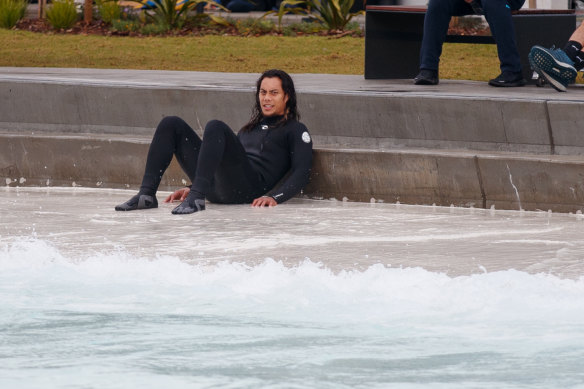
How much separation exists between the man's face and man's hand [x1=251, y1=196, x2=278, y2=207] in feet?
2.00

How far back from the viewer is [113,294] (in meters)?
5.53

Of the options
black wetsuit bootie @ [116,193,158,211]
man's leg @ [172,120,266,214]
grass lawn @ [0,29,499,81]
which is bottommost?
black wetsuit bootie @ [116,193,158,211]

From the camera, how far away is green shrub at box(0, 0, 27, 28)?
1675 centimetres

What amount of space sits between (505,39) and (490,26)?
0.22 metres

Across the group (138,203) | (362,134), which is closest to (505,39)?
(362,134)

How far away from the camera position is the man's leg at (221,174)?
7.43m

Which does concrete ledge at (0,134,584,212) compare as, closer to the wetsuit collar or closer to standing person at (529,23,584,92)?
the wetsuit collar

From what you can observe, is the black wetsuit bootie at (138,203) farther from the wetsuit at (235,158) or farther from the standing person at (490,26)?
the standing person at (490,26)

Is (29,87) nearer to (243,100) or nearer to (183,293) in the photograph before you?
(243,100)

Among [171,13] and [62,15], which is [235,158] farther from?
[62,15]

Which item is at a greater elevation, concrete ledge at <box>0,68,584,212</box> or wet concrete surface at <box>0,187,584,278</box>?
concrete ledge at <box>0,68,584,212</box>

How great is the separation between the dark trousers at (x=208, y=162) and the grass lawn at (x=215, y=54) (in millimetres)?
3949

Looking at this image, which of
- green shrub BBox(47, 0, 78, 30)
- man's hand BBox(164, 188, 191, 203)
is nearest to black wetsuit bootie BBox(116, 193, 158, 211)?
man's hand BBox(164, 188, 191, 203)

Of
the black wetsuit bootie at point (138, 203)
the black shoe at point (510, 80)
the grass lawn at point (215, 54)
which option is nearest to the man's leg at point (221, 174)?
the black wetsuit bootie at point (138, 203)
